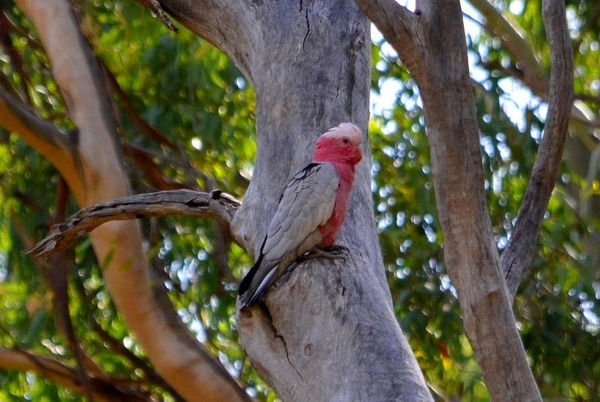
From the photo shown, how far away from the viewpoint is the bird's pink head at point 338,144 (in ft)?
7.73

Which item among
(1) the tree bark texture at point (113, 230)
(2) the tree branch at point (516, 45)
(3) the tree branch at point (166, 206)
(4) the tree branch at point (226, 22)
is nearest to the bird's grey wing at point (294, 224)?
(3) the tree branch at point (166, 206)

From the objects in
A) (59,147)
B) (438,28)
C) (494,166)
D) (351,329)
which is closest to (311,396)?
(351,329)

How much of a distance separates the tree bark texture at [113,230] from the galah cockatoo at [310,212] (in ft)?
4.65

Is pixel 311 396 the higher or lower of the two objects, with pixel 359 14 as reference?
lower

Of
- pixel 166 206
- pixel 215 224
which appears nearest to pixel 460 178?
pixel 166 206

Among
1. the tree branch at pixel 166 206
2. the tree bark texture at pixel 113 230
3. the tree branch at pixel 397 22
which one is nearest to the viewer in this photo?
the tree branch at pixel 397 22

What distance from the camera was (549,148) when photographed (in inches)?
90.4

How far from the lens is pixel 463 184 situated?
6.58 ft

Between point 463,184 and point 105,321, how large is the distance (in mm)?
3092

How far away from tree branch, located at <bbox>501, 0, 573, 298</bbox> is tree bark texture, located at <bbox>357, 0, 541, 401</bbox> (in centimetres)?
24

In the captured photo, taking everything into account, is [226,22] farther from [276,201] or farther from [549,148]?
[549,148]

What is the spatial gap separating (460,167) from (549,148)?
1.36ft

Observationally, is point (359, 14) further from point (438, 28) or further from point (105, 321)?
point (105, 321)

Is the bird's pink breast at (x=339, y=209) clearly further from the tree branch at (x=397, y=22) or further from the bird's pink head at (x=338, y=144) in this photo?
the tree branch at (x=397, y=22)
